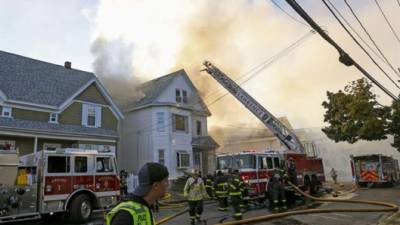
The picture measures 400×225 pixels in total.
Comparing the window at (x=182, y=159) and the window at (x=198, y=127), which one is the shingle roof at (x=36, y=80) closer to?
the window at (x=182, y=159)

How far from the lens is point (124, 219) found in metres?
2.36

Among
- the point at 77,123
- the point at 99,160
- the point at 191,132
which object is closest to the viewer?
the point at 99,160

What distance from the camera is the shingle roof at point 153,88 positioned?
96.3 ft

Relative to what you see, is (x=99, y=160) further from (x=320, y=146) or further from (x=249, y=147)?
(x=320, y=146)

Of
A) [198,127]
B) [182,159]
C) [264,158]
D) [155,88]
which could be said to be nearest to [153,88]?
[155,88]

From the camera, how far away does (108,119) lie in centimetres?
2572

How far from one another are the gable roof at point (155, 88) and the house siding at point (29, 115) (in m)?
8.41

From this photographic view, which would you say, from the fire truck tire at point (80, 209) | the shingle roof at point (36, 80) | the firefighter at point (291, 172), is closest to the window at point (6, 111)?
the shingle roof at point (36, 80)

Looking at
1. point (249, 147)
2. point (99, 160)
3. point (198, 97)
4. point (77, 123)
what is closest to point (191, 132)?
point (198, 97)

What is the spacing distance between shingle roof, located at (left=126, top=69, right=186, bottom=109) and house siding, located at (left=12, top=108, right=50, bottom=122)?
8507 millimetres

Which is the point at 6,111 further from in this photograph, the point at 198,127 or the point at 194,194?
the point at 198,127

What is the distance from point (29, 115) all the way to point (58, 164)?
10204mm

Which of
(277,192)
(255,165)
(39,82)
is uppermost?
(39,82)

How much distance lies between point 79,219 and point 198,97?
2075 centimetres
